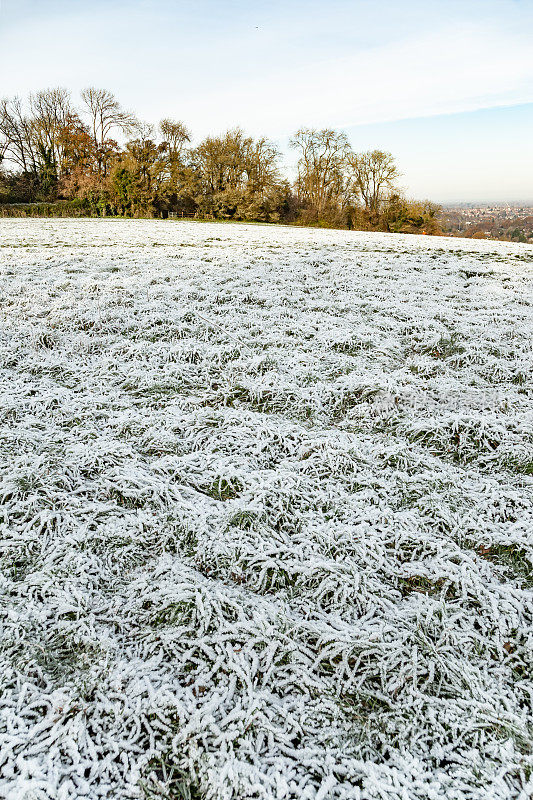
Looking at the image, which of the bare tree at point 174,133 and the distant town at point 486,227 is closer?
the distant town at point 486,227

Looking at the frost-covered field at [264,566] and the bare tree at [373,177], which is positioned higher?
the bare tree at [373,177]

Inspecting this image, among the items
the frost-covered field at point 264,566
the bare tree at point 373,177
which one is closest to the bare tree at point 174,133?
the bare tree at point 373,177

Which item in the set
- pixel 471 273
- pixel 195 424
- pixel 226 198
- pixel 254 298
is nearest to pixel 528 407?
pixel 195 424

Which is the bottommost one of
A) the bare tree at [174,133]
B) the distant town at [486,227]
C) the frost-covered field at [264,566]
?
the frost-covered field at [264,566]

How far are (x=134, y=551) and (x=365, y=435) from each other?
5.32ft

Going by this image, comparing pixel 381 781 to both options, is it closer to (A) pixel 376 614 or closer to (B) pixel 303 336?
(A) pixel 376 614

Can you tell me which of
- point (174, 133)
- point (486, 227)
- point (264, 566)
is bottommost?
point (264, 566)

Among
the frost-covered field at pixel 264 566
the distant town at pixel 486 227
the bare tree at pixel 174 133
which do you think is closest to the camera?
the frost-covered field at pixel 264 566

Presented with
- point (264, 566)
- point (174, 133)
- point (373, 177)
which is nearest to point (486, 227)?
point (373, 177)

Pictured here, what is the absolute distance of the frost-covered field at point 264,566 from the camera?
126 centimetres

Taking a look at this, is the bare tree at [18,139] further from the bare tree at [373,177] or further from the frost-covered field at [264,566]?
the frost-covered field at [264,566]

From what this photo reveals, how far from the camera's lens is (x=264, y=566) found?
1878 millimetres

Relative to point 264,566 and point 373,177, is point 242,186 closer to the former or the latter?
point 373,177

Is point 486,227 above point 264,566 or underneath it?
above
